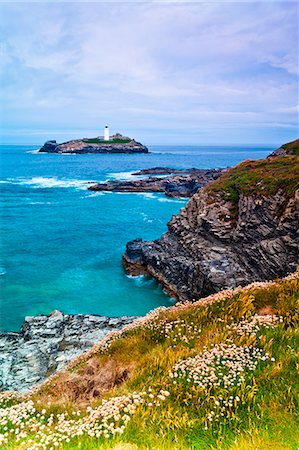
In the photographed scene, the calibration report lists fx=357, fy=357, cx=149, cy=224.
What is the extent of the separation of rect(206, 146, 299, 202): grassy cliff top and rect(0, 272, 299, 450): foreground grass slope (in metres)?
22.2

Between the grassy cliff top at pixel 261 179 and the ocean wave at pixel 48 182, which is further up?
the grassy cliff top at pixel 261 179

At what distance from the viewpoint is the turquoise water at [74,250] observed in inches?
1259

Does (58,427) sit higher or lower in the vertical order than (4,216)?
higher

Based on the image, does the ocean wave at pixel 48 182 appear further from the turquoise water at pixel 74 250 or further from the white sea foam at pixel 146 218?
the white sea foam at pixel 146 218

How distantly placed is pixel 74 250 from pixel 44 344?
22.8 metres

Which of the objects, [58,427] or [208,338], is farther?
[208,338]

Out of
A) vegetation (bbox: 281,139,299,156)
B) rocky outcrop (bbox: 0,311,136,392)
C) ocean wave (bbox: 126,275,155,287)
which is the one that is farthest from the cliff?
rocky outcrop (bbox: 0,311,136,392)

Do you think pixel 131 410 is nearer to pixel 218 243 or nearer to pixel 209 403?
pixel 209 403

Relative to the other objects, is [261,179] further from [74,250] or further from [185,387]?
[185,387]

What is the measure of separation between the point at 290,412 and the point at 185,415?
1633 millimetres

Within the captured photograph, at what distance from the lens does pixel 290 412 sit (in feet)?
18.2

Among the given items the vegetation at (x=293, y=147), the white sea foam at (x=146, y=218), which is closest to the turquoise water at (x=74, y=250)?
the white sea foam at (x=146, y=218)

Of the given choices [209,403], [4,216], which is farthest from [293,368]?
[4,216]

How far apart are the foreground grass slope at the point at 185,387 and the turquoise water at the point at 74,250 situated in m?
21.0
